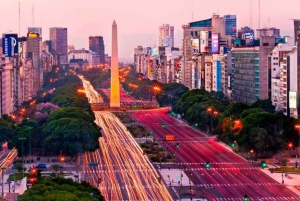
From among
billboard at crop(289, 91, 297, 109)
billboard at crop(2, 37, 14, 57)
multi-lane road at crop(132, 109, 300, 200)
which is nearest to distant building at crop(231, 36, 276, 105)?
multi-lane road at crop(132, 109, 300, 200)

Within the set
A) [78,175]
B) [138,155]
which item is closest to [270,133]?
[138,155]

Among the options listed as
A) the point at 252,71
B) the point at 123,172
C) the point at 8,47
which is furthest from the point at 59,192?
the point at 8,47

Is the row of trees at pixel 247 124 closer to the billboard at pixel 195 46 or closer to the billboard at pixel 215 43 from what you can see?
the billboard at pixel 215 43

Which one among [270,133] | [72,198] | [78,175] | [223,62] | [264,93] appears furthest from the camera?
[223,62]

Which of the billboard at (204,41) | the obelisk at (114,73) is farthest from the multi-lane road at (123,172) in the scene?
the billboard at (204,41)

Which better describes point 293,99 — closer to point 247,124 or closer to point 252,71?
point 247,124

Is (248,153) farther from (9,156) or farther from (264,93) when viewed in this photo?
(264,93)

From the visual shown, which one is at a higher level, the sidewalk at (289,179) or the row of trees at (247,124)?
the row of trees at (247,124)
